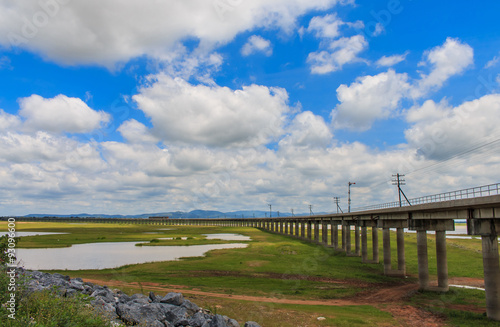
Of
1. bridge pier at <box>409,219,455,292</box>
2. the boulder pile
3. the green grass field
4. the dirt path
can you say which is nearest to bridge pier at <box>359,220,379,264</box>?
the green grass field

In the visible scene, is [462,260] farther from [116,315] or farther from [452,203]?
[116,315]

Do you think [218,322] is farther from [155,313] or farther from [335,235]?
[335,235]

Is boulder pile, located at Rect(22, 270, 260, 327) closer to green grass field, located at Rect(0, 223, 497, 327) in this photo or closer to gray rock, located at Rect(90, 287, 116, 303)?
gray rock, located at Rect(90, 287, 116, 303)

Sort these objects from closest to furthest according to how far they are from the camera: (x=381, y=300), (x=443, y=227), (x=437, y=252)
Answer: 1. (x=381, y=300)
2. (x=443, y=227)
3. (x=437, y=252)

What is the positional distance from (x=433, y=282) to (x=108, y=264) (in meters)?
46.0

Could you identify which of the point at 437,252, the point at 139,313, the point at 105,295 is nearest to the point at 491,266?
the point at 437,252

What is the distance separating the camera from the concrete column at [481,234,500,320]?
85.6 ft

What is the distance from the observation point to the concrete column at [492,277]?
85.6 feet

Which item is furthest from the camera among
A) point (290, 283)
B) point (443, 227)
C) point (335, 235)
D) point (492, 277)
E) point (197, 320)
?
point (335, 235)

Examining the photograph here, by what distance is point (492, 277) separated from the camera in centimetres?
2670

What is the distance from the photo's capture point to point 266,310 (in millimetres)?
25422

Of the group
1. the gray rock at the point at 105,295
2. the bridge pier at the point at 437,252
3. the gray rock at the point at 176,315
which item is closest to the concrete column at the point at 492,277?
the bridge pier at the point at 437,252

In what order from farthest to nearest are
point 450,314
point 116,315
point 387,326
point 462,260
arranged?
point 462,260
point 450,314
point 387,326
point 116,315

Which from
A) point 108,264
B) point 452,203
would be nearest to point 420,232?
point 452,203
